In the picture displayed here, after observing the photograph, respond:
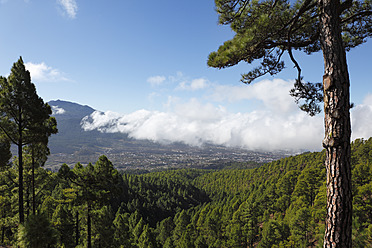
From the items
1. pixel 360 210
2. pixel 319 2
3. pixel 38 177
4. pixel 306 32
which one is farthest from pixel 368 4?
pixel 360 210

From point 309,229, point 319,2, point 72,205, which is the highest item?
point 319,2

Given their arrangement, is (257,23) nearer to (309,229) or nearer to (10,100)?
(10,100)

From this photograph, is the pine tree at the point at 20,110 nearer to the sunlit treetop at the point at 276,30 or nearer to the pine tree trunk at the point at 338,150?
the sunlit treetop at the point at 276,30

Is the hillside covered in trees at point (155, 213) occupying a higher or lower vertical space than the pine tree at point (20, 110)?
lower

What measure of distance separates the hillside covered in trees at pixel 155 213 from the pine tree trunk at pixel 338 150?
2.53 m

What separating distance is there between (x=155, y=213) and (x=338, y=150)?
90999mm

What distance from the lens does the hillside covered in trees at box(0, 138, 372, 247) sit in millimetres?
13930

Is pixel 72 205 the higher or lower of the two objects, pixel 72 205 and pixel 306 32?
the lower

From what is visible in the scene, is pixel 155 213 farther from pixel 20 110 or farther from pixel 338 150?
pixel 338 150

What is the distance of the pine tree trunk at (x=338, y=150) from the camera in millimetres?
3510

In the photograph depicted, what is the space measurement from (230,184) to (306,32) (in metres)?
120

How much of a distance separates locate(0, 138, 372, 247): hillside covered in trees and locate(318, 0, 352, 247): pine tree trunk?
253 cm

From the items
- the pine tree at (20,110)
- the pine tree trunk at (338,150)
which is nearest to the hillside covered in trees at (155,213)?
the pine tree trunk at (338,150)

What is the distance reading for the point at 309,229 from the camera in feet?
88.9
